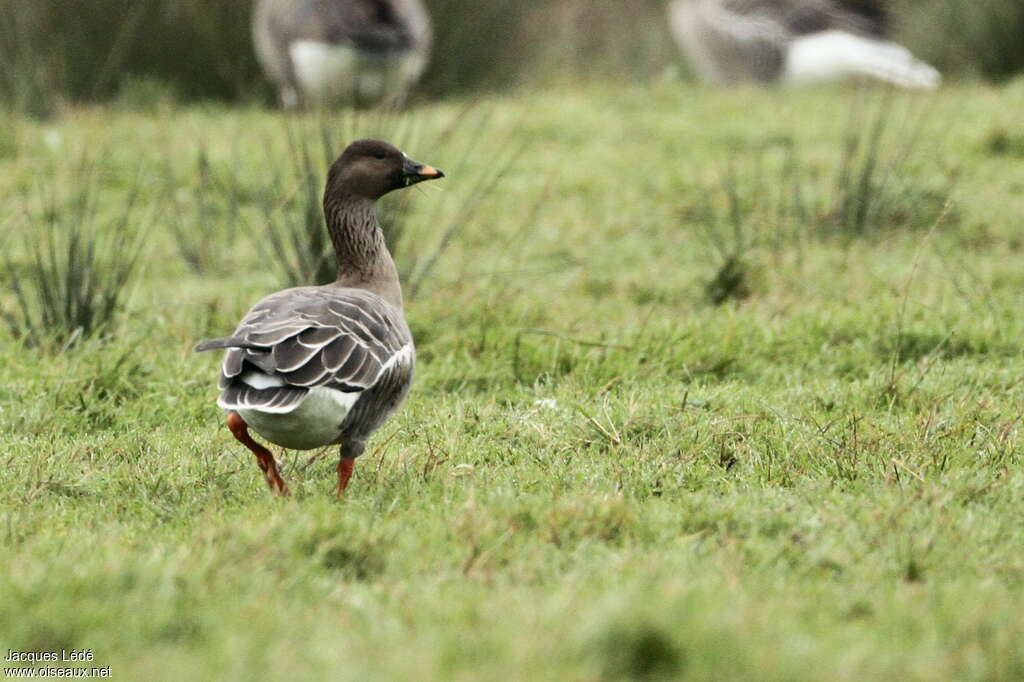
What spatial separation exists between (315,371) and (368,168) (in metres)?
1.40

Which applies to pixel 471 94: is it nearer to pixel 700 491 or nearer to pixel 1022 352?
pixel 1022 352

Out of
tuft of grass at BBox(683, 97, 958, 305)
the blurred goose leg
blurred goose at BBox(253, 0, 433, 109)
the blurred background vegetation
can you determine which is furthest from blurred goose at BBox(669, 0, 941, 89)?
the blurred goose leg

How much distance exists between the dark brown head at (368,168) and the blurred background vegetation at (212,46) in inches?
260

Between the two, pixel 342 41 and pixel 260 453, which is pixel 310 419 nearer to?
pixel 260 453

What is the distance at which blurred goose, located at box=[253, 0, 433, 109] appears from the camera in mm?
11961

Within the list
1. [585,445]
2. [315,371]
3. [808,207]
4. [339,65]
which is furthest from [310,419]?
[339,65]

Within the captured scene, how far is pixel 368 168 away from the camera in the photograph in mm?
5527

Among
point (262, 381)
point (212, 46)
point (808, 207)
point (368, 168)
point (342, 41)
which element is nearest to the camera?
point (262, 381)

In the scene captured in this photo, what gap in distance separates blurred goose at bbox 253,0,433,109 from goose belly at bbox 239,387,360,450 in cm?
776

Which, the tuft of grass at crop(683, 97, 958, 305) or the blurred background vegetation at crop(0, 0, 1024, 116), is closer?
the tuft of grass at crop(683, 97, 958, 305)

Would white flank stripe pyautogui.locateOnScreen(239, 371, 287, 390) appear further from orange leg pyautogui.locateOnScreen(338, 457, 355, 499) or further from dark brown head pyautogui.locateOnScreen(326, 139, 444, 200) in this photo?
dark brown head pyautogui.locateOnScreen(326, 139, 444, 200)

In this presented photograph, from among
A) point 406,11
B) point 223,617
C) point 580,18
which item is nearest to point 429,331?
point 223,617

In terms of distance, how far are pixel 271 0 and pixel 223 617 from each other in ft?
32.1

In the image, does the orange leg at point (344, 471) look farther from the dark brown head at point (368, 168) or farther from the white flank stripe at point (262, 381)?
the dark brown head at point (368, 168)
